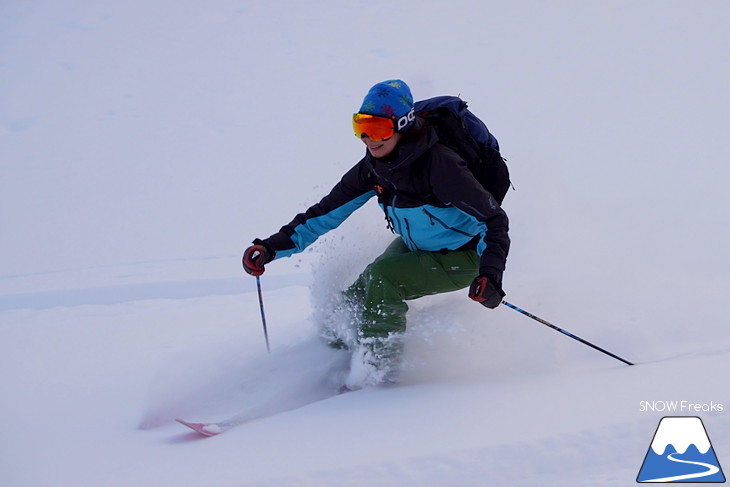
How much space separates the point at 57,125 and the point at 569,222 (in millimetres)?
10703

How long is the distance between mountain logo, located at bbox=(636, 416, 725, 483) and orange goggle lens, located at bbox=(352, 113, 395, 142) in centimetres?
169

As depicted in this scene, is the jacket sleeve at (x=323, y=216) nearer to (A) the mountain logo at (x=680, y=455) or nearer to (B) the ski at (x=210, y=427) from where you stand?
(B) the ski at (x=210, y=427)

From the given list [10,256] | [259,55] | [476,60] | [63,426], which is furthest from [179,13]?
[63,426]

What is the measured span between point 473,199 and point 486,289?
42 centimetres

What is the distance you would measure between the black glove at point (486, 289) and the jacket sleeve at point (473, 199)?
38mm

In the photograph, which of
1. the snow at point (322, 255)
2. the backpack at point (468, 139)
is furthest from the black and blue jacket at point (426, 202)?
the snow at point (322, 255)

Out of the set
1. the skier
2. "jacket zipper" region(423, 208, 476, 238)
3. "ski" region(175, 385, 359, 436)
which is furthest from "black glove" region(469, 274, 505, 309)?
"ski" region(175, 385, 359, 436)

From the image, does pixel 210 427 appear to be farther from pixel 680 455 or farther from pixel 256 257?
pixel 680 455

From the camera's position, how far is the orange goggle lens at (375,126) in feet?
9.73

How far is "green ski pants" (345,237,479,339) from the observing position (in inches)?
132

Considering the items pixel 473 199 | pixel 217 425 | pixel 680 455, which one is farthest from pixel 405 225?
pixel 680 455

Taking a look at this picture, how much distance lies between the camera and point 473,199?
2.96 meters

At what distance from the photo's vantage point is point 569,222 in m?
5.39

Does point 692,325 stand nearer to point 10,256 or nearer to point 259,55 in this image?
point 10,256
